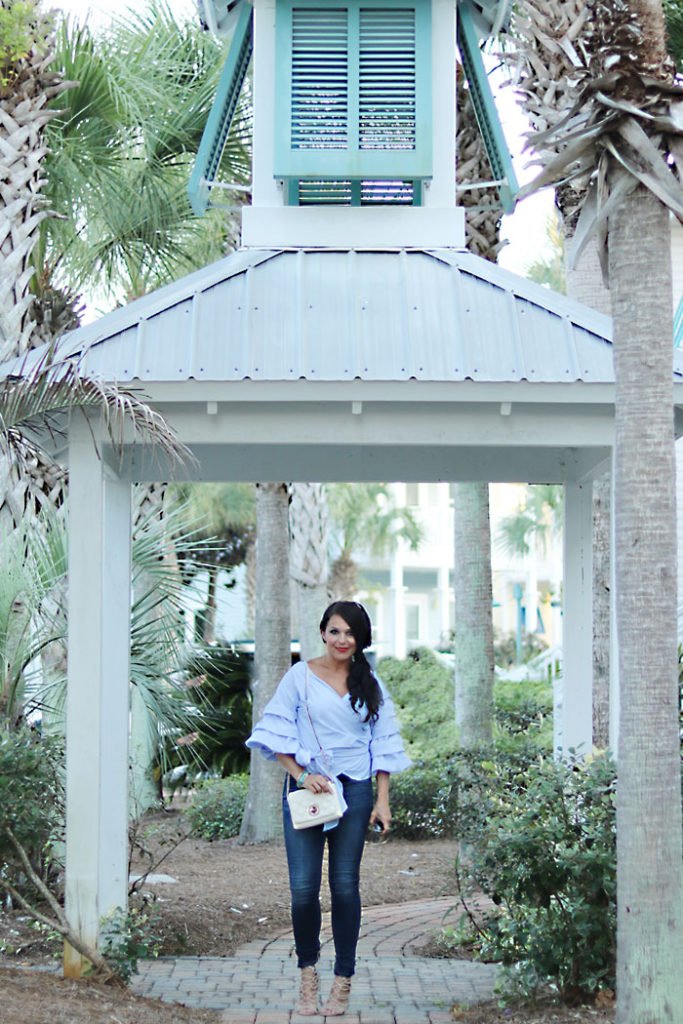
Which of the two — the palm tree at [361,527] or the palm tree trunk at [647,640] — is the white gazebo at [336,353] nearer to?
the palm tree trunk at [647,640]

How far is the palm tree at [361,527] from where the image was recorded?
1529 inches

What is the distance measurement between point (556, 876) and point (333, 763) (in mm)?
1020

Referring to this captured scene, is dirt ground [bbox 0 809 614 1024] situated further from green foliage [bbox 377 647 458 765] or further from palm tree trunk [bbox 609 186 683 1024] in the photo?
green foliage [bbox 377 647 458 765]

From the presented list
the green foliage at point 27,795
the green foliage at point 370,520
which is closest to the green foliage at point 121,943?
the green foliage at point 27,795

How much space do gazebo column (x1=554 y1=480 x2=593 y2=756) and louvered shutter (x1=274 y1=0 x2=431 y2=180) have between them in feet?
6.74

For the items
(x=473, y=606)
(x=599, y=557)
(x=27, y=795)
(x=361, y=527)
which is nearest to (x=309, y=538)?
(x=473, y=606)

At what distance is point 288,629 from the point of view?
13.2m

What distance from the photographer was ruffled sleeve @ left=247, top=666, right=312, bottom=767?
542 cm

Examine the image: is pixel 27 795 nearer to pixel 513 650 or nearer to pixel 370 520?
pixel 513 650

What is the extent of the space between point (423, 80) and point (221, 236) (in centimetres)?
678

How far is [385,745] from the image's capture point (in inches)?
219

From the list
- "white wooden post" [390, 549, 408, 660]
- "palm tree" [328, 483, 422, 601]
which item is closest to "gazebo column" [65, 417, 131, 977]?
"palm tree" [328, 483, 422, 601]

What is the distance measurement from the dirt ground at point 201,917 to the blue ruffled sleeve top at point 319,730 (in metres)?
1.14

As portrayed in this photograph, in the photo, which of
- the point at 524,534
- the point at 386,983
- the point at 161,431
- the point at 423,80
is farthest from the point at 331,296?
the point at 524,534
